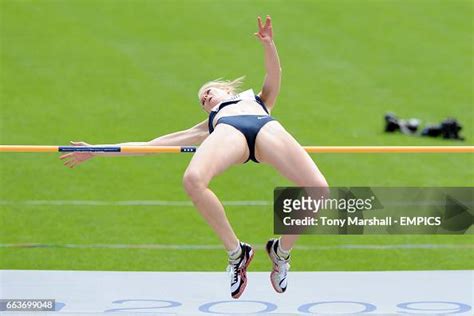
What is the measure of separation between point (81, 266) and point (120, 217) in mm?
1914

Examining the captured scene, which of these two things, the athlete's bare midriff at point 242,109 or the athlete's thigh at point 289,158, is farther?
the athlete's bare midriff at point 242,109

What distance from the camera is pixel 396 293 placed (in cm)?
891

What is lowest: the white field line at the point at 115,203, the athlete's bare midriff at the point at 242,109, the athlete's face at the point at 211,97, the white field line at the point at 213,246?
the white field line at the point at 213,246

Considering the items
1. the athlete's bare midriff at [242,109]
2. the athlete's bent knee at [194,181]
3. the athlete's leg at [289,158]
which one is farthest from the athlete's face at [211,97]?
the athlete's bent knee at [194,181]

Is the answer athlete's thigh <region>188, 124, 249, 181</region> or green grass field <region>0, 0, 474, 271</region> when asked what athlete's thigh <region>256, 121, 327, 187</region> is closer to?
athlete's thigh <region>188, 124, 249, 181</region>

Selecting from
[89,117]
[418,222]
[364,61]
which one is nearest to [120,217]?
[89,117]

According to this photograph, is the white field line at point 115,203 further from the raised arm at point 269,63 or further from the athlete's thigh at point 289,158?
the athlete's thigh at point 289,158

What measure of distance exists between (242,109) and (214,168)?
0.64 meters

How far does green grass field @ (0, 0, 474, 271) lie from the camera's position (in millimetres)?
12797

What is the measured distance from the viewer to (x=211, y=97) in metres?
7.89

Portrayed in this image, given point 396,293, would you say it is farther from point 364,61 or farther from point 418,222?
point 364,61

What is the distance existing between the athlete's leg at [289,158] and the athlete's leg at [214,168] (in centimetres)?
15

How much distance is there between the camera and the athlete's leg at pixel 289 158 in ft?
24.1

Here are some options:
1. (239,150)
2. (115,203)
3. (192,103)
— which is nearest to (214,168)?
(239,150)
